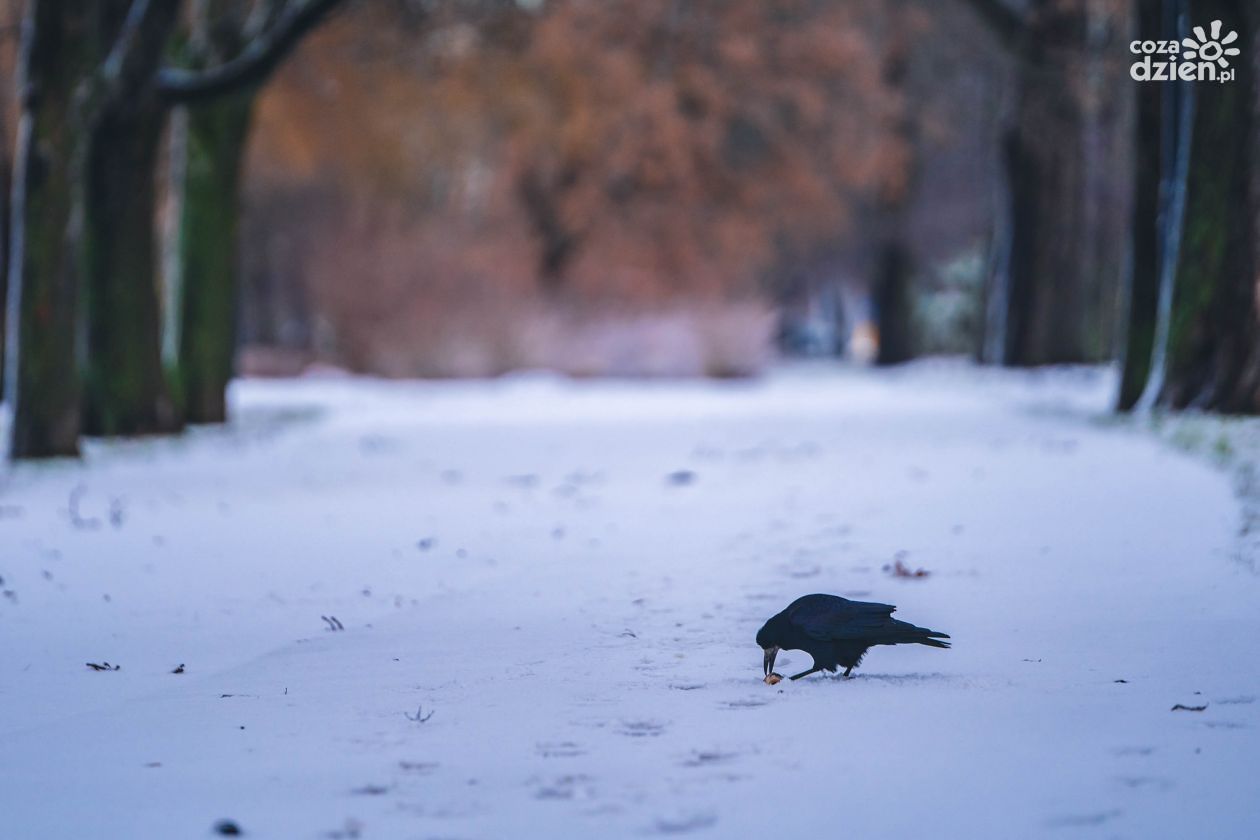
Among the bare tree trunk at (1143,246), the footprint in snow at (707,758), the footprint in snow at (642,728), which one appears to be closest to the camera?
the footprint in snow at (707,758)

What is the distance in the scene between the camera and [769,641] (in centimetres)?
584

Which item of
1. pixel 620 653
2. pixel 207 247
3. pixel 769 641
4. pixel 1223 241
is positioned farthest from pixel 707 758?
pixel 207 247

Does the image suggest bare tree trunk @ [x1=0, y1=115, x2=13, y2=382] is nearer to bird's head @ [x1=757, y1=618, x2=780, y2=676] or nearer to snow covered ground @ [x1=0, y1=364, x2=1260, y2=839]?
snow covered ground @ [x1=0, y1=364, x2=1260, y2=839]

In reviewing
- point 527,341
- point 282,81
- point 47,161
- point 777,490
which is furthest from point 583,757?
point 527,341

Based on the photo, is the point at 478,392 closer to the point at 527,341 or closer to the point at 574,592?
the point at 527,341

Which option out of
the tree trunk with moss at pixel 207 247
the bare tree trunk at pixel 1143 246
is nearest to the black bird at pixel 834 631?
the bare tree trunk at pixel 1143 246

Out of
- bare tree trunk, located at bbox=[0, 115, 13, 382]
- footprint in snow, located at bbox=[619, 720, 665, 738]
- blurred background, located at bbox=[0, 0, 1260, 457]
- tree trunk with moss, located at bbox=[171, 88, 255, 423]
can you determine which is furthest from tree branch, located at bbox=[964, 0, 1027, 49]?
footprint in snow, located at bbox=[619, 720, 665, 738]

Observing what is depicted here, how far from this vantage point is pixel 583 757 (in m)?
4.96

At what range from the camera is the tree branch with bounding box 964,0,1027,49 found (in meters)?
24.7

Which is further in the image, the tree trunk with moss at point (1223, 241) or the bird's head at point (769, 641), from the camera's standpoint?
the tree trunk with moss at point (1223, 241)

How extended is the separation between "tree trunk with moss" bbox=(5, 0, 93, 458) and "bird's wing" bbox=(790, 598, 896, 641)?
1163 cm

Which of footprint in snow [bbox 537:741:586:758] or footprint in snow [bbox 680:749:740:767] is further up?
footprint in snow [bbox 680:749:740:767]

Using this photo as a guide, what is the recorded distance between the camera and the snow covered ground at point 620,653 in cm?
449

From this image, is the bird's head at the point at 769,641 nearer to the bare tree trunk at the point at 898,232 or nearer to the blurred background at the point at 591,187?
the blurred background at the point at 591,187
